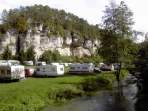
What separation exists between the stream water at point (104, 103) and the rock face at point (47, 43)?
207ft

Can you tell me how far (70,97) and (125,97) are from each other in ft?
26.4

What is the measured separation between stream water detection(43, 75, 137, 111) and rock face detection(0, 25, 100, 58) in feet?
207

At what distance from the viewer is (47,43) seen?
140 metres

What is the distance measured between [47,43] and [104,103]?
3829 inches

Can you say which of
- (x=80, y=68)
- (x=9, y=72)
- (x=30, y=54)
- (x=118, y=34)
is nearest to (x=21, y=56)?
(x=30, y=54)

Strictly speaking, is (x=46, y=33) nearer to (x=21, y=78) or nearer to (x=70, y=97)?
(x=21, y=78)

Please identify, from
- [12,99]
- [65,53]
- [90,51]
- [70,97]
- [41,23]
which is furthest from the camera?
[90,51]

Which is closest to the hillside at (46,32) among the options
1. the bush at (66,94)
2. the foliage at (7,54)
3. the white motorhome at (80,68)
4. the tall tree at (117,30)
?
the foliage at (7,54)

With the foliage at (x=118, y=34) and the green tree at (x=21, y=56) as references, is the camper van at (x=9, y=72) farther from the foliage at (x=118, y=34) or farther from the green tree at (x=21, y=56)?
the green tree at (x=21, y=56)

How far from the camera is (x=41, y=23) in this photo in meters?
138

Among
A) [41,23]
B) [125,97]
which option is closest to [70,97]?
[125,97]

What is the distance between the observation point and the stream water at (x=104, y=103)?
39.9m

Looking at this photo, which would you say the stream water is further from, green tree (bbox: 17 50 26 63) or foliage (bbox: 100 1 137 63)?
green tree (bbox: 17 50 26 63)

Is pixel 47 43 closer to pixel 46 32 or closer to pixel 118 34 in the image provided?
pixel 46 32
